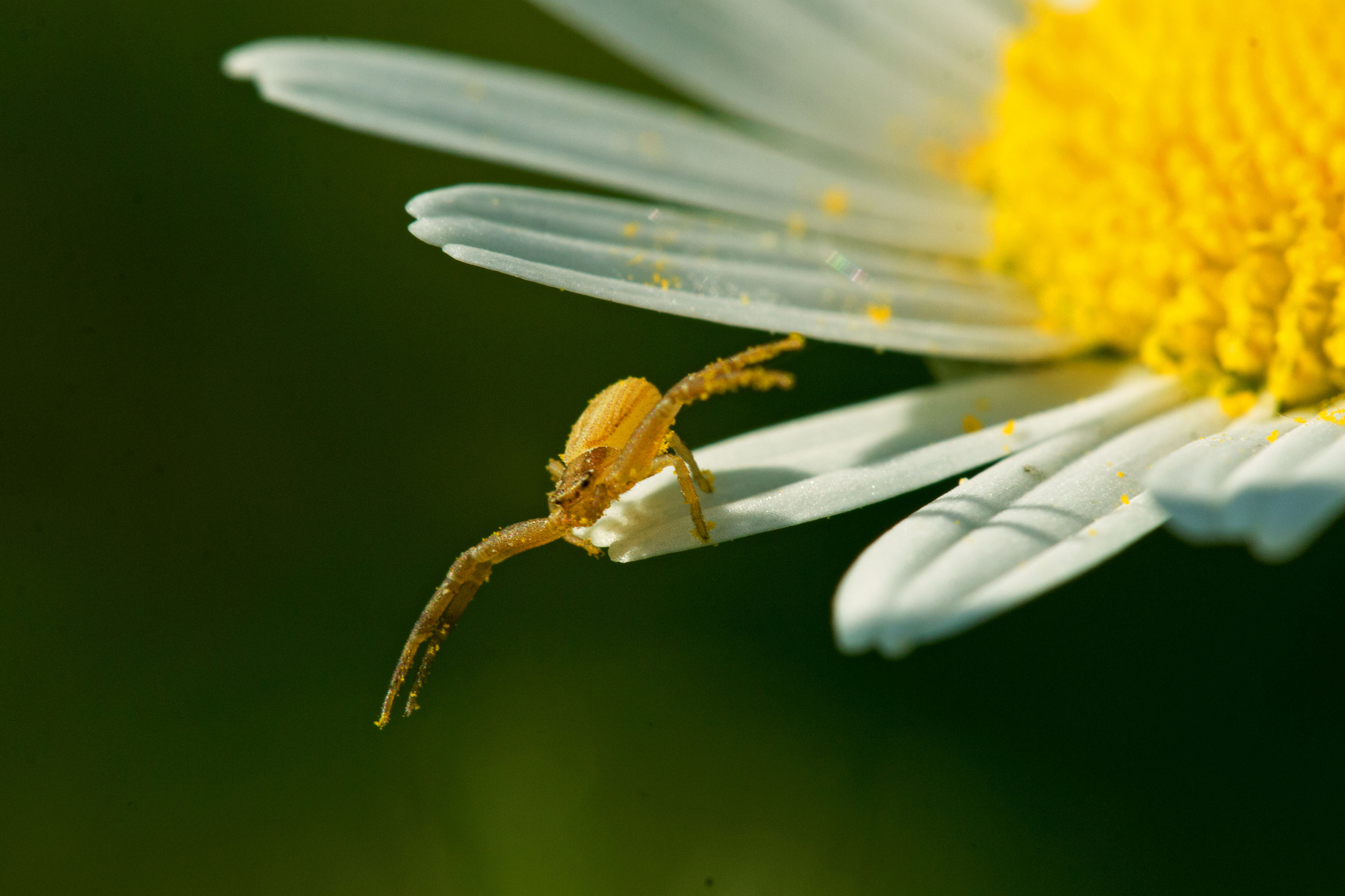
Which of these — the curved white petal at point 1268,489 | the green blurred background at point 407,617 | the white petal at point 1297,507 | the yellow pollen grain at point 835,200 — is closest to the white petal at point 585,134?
the yellow pollen grain at point 835,200

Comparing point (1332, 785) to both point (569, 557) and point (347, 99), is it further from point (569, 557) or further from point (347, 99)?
point (347, 99)

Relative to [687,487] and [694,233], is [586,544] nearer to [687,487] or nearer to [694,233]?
[687,487]

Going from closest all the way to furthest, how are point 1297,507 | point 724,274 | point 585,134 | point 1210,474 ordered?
1. point 1297,507
2. point 1210,474
3. point 724,274
4. point 585,134

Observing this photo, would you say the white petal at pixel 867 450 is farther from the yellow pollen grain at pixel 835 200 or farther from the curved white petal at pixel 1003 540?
the yellow pollen grain at pixel 835 200

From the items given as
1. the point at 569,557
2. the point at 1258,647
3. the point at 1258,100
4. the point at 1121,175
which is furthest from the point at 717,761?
the point at 1258,100

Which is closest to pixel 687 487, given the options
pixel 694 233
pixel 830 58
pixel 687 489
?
pixel 687 489

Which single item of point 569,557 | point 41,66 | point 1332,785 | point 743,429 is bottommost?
point 1332,785

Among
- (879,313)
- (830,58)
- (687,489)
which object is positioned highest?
(830,58)
